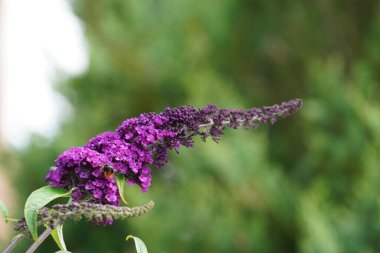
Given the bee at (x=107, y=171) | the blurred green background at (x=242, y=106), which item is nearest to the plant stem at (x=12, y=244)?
the bee at (x=107, y=171)

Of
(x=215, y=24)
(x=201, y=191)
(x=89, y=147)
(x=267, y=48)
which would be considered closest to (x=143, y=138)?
(x=89, y=147)

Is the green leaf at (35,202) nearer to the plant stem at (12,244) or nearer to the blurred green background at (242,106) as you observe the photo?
the plant stem at (12,244)

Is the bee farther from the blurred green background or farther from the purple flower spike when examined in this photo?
the blurred green background

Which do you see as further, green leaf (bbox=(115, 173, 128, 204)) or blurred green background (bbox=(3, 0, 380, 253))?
blurred green background (bbox=(3, 0, 380, 253))

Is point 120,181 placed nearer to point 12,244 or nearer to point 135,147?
point 135,147

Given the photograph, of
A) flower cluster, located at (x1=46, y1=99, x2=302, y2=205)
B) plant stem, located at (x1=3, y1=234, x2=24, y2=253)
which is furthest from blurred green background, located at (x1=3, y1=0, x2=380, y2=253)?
plant stem, located at (x1=3, y1=234, x2=24, y2=253)

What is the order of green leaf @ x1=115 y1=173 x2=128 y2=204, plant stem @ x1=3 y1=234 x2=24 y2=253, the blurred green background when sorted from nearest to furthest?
plant stem @ x1=3 y1=234 x2=24 y2=253
green leaf @ x1=115 y1=173 x2=128 y2=204
the blurred green background
